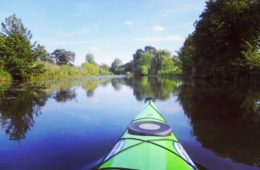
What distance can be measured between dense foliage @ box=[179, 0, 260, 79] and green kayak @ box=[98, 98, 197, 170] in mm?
19058

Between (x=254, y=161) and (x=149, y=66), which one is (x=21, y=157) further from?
(x=149, y=66)

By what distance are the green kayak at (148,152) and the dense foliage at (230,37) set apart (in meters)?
19.1

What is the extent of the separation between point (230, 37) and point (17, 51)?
2230cm

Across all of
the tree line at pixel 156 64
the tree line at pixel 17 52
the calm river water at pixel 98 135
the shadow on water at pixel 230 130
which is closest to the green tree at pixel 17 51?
the tree line at pixel 17 52

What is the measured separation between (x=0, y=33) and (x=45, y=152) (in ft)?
80.1

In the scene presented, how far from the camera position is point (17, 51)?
79.4 ft

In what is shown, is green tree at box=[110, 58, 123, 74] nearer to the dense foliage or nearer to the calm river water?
the dense foliage

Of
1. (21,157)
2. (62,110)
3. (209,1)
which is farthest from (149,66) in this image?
(21,157)

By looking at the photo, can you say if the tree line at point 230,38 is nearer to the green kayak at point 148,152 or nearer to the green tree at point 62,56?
the green kayak at point 148,152

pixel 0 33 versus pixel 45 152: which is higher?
pixel 0 33

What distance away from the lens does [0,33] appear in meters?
24.1

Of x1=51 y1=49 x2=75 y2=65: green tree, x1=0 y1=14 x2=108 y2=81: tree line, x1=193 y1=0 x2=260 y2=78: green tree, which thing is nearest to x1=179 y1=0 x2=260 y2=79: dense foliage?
x1=193 y1=0 x2=260 y2=78: green tree

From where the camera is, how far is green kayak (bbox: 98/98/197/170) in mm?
2471

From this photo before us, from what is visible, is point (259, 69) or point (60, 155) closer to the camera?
point (60, 155)
